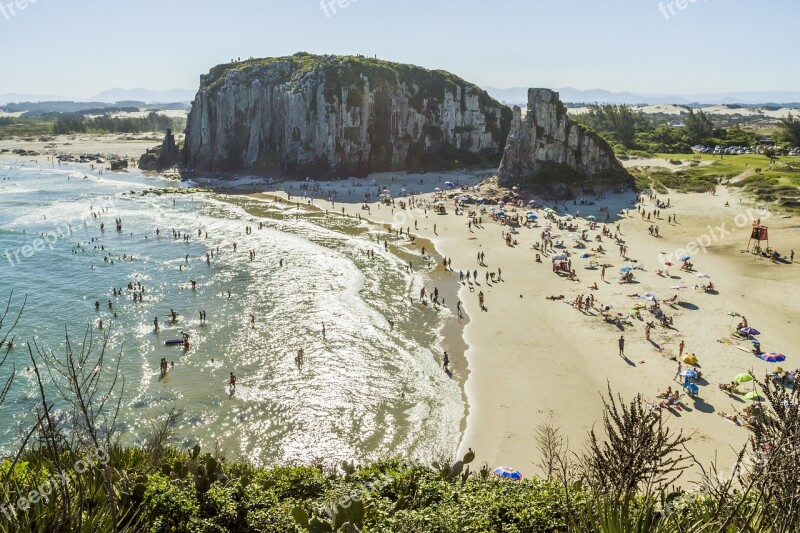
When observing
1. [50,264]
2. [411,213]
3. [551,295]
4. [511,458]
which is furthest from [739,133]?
[50,264]

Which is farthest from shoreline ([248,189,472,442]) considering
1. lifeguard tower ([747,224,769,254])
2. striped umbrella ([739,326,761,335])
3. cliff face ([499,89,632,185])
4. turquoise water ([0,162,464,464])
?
lifeguard tower ([747,224,769,254])

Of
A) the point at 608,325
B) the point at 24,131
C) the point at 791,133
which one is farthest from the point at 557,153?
the point at 24,131

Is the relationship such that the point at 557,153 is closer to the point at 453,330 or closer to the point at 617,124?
the point at 617,124

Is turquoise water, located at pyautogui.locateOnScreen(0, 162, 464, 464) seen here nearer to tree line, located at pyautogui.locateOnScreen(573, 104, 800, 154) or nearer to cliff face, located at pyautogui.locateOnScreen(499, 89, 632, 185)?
cliff face, located at pyautogui.locateOnScreen(499, 89, 632, 185)

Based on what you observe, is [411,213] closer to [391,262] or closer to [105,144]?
[391,262]

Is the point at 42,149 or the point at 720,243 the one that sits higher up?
the point at 42,149

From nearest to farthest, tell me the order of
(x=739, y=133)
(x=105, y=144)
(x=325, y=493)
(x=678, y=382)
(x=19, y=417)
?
(x=325, y=493)
(x=19, y=417)
(x=678, y=382)
(x=739, y=133)
(x=105, y=144)
